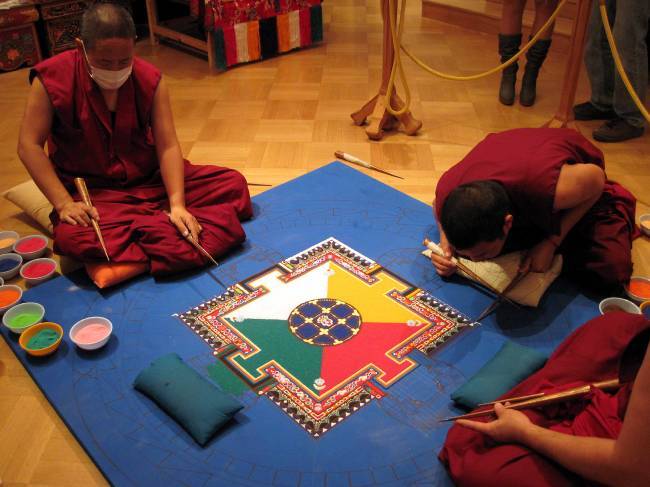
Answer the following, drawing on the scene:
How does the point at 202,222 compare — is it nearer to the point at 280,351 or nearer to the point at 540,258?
the point at 280,351

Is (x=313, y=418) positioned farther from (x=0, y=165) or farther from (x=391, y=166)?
(x=0, y=165)

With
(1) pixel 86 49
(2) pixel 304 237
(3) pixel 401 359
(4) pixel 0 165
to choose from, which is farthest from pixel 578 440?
(4) pixel 0 165

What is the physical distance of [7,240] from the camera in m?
2.74

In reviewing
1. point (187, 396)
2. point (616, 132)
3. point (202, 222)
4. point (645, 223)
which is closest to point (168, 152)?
point (202, 222)

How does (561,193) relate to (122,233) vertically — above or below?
above

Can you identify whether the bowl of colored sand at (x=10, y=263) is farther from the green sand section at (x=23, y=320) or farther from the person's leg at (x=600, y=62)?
the person's leg at (x=600, y=62)

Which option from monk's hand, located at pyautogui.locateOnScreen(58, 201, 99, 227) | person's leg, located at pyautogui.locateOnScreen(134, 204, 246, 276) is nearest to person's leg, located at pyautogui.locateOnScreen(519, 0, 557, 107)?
person's leg, located at pyautogui.locateOnScreen(134, 204, 246, 276)

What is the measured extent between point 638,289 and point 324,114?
212 centimetres

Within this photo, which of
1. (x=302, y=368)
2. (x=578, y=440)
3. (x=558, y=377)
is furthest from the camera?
(x=302, y=368)

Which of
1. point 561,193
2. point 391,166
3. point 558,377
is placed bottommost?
point 391,166

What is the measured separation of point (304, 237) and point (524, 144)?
94 cm

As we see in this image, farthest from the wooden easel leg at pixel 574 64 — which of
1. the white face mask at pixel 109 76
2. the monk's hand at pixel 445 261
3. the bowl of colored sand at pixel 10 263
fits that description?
the bowl of colored sand at pixel 10 263

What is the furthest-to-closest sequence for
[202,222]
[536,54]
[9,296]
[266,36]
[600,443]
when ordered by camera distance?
[266,36], [536,54], [202,222], [9,296], [600,443]

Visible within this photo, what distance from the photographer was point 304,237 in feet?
8.95
